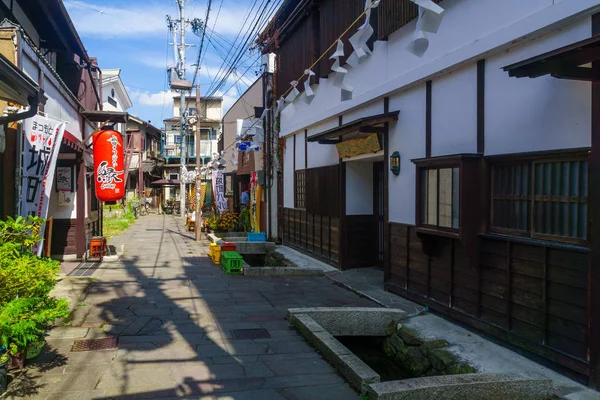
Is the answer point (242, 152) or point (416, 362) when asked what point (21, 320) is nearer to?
point (416, 362)

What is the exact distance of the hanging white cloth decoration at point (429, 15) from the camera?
582 centimetres

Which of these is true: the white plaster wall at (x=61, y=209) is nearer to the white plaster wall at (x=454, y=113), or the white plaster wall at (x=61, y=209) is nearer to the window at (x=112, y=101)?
the white plaster wall at (x=454, y=113)

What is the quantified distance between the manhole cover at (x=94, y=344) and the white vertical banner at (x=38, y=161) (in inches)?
71.5

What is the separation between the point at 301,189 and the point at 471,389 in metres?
11.6

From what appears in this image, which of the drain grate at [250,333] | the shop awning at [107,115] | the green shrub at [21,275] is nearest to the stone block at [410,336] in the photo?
the drain grate at [250,333]

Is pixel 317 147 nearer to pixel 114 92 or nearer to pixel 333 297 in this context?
pixel 333 297

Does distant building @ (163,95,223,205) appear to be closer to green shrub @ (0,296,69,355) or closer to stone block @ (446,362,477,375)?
green shrub @ (0,296,69,355)

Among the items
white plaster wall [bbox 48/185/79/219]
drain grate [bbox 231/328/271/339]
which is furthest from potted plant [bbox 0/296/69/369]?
white plaster wall [bbox 48/185/79/219]

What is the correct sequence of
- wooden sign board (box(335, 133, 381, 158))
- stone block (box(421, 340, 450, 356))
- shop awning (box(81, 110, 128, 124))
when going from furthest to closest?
1. shop awning (box(81, 110, 128, 124))
2. wooden sign board (box(335, 133, 381, 158))
3. stone block (box(421, 340, 450, 356))

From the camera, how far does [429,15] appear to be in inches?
237

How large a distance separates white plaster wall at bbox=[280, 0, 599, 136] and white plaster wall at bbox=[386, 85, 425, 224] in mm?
309

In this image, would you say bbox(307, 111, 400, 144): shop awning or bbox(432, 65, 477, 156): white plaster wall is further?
bbox(307, 111, 400, 144): shop awning

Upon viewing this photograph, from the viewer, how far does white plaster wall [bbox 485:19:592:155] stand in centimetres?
507

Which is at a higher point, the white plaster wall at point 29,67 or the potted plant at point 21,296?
the white plaster wall at point 29,67
